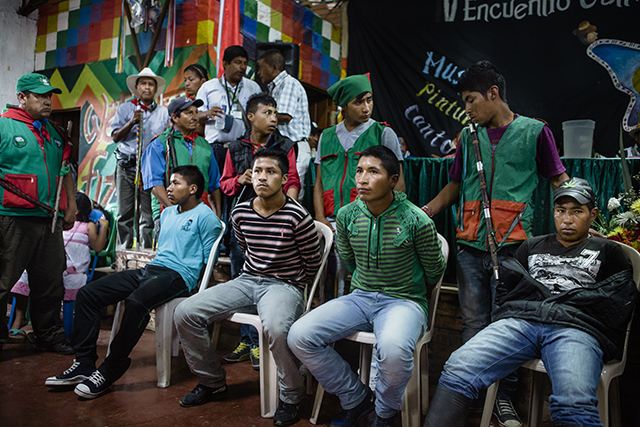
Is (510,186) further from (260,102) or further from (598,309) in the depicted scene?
(260,102)

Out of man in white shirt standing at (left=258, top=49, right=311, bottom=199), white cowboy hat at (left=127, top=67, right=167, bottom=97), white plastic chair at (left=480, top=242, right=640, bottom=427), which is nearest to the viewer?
white plastic chair at (left=480, top=242, right=640, bottom=427)

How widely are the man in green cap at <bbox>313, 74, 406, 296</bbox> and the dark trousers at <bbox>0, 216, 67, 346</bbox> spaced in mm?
1958

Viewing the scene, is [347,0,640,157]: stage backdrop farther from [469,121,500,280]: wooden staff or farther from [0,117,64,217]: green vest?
[0,117,64,217]: green vest

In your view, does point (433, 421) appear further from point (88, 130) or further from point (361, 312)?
point (88, 130)

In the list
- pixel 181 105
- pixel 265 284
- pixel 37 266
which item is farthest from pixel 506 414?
pixel 37 266

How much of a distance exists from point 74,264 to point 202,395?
2106mm

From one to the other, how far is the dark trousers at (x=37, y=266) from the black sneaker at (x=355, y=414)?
2.32m

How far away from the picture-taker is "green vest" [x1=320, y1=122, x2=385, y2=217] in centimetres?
294

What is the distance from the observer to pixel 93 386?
2.59 meters

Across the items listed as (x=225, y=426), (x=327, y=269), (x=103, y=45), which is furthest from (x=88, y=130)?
(x=225, y=426)

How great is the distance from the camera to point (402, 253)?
2.39 metres

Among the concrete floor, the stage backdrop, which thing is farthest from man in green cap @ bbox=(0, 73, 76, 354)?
the stage backdrop

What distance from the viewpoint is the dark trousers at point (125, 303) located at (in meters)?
2.67

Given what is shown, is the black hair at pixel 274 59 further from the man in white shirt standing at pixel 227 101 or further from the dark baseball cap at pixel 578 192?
the dark baseball cap at pixel 578 192
